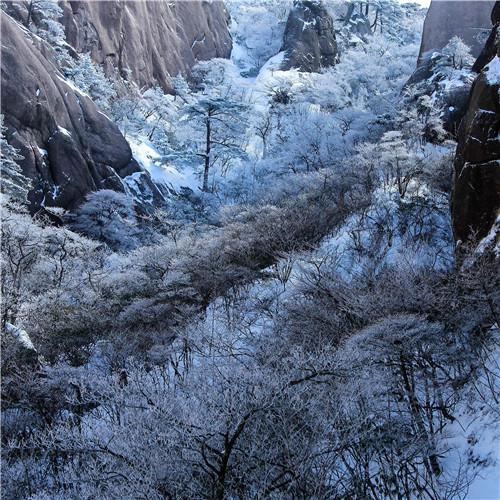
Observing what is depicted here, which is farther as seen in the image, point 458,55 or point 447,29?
point 447,29

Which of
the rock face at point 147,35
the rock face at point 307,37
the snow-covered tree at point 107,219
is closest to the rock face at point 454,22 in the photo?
the rock face at point 307,37

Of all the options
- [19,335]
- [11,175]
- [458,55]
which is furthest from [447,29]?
[19,335]

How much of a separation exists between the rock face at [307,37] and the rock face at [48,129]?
30.0m

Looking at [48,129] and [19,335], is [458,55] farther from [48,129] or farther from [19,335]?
[19,335]

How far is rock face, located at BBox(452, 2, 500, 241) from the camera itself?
1276 cm

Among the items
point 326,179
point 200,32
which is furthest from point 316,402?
point 200,32

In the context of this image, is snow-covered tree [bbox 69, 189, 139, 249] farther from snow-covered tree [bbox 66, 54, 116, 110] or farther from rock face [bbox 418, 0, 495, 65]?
rock face [bbox 418, 0, 495, 65]

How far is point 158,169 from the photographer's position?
1344 inches

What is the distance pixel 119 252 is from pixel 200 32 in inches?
1532

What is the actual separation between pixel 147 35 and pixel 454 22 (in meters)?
27.4

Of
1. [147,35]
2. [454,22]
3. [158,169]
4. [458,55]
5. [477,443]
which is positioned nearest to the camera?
[477,443]

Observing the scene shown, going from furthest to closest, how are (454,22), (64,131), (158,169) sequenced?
(158,169) < (454,22) < (64,131)

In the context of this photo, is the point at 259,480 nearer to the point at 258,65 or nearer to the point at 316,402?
the point at 316,402

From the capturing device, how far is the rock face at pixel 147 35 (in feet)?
128
